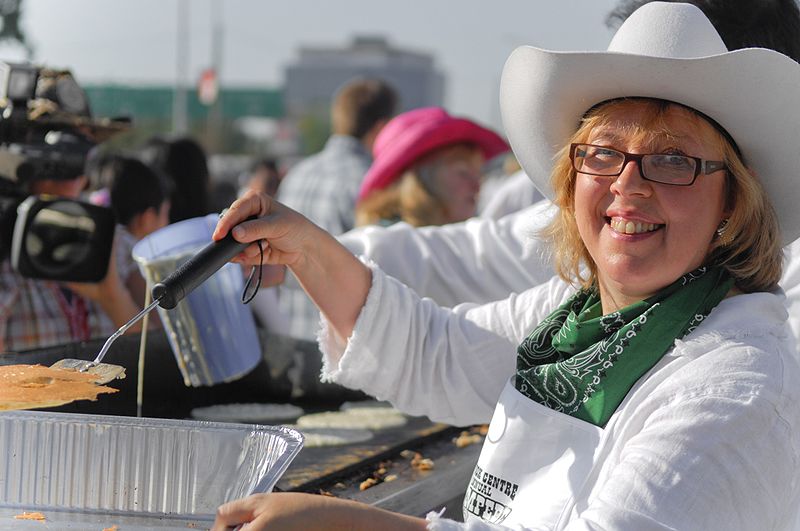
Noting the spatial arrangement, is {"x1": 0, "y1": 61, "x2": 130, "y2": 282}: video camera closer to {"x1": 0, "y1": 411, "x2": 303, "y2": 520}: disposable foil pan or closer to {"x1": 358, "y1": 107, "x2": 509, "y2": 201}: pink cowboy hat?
{"x1": 0, "y1": 411, "x2": 303, "y2": 520}: disposable foil pan

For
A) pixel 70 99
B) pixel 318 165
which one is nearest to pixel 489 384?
pixel 70 99

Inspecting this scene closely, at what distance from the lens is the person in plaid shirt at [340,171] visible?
4262 mm

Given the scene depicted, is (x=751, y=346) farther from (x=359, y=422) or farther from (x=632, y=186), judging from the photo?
(x=359, y=422)

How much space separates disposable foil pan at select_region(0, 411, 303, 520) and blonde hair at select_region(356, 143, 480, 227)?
7.04 ft

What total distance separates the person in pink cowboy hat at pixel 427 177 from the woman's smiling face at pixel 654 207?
205 cm

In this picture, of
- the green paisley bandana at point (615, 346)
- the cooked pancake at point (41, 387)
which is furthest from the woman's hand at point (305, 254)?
the green paisley bandana at point (615, 346)

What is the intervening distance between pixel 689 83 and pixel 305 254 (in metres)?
0.78

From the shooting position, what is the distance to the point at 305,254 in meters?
1.92

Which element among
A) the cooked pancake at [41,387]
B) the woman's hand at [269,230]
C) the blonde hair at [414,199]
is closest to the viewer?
the cooked pancake at [41,387]

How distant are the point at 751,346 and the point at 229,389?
5.66 ft

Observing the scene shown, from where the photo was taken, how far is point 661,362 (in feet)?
4.94

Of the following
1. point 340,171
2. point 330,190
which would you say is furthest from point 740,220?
point 340,171

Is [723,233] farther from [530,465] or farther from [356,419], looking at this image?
[356,419]

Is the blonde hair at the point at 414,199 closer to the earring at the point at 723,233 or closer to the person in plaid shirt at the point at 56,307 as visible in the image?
the person in plaid shirt at the point at 56,307
